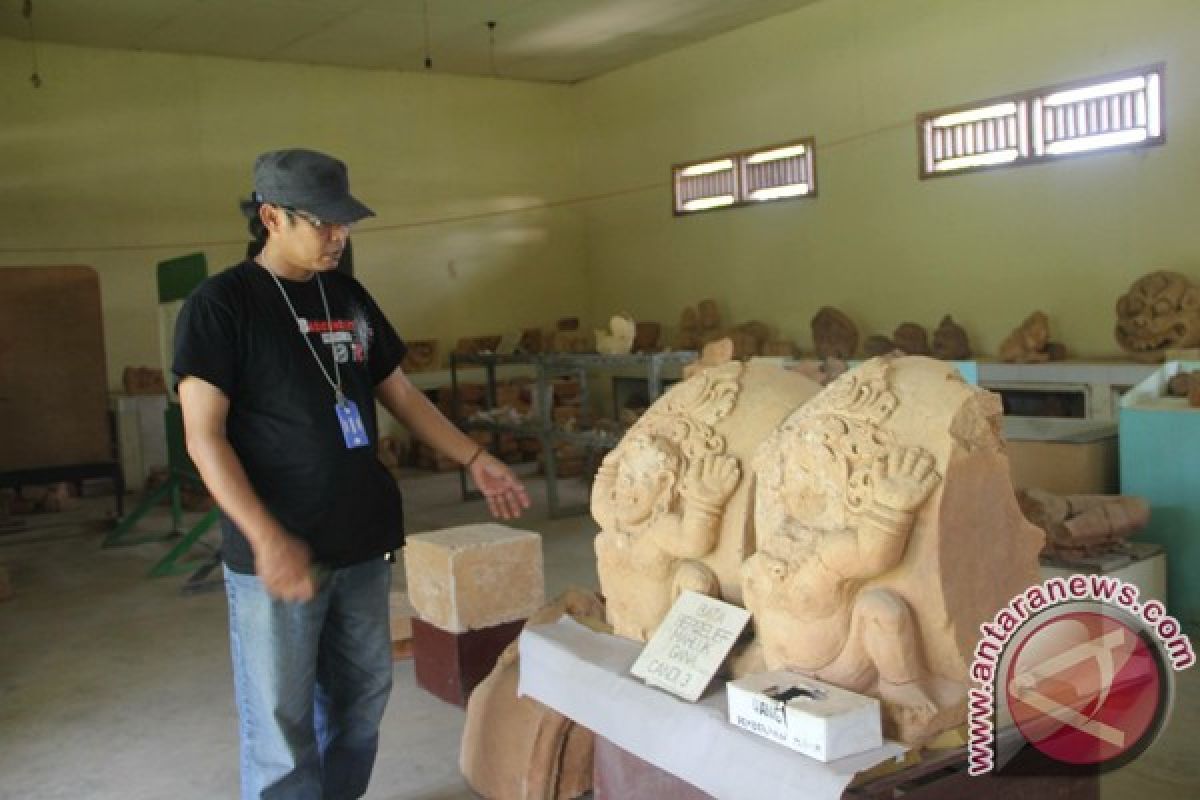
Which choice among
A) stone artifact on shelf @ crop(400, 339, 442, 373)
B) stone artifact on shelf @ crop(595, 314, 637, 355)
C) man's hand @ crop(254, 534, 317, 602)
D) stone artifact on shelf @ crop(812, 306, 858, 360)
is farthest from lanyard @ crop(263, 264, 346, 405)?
Answer: stone artifact on shelf @ crop(400, 339, 442, 373)

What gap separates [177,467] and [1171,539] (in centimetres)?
533

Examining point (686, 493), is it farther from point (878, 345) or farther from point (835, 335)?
point (835, 335)

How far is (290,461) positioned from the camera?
2449 millimetres

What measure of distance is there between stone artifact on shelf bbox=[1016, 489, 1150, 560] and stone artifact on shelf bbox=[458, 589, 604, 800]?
1.85m

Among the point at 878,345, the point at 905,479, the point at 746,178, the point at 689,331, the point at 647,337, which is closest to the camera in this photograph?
the point at 905,479

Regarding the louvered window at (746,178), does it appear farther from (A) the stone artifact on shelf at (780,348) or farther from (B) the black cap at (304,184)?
(B) the black cap at (304,184)

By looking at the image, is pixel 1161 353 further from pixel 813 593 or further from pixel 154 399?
pixel 154 399

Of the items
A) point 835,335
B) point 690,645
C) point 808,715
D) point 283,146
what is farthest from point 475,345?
point 808,715

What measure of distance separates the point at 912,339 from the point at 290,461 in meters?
6.59

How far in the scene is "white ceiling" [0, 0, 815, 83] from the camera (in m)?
8.52

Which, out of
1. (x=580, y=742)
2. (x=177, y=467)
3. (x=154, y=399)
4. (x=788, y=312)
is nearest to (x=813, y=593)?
(x=580, y=742)

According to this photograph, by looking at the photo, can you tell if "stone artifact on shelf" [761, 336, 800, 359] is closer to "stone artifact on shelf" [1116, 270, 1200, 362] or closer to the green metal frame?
"stone artifact on shelf" [1116, 270, 1200, 362]

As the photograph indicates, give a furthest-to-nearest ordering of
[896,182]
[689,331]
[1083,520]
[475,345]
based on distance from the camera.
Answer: [475,345] → [689,331] → [896,182] → [1083,520]

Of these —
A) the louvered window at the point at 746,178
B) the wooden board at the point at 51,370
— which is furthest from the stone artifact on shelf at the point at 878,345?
the wooden board at the point at 51,370
